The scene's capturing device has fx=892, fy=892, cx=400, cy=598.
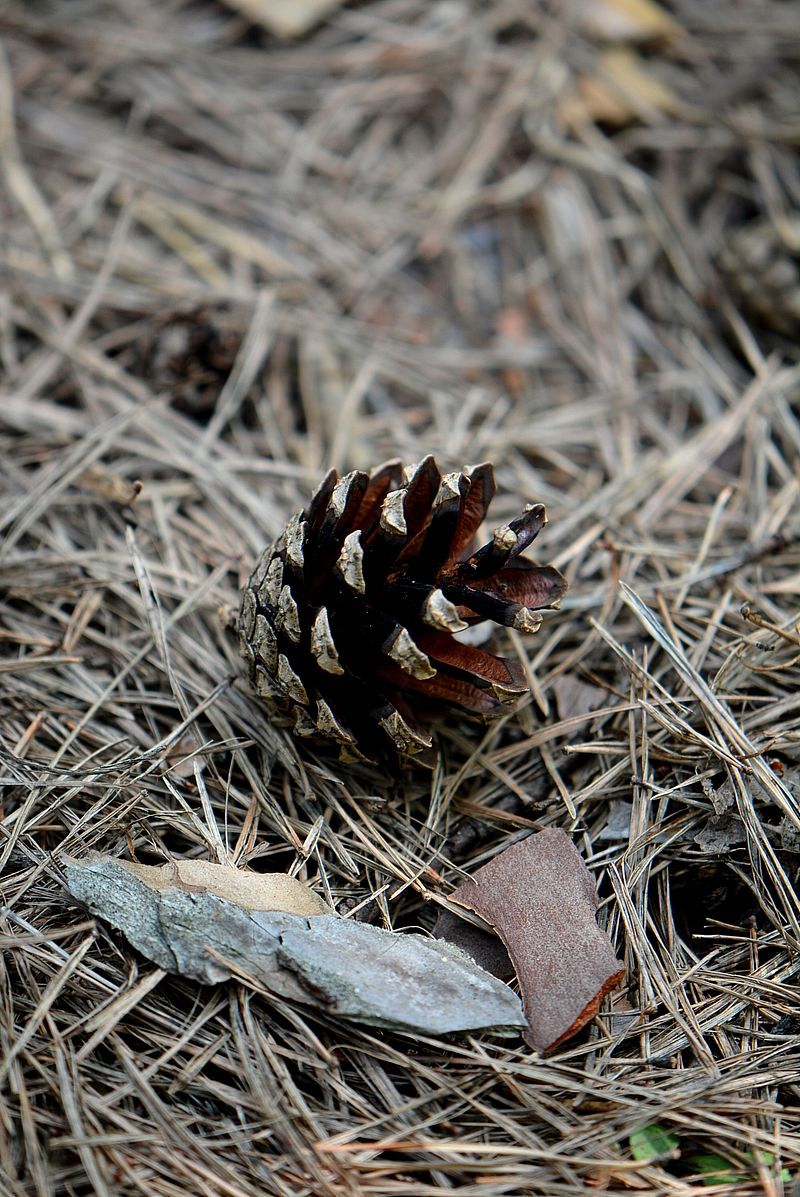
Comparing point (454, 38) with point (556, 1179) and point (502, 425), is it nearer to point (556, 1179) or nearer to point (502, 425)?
point (502, 425)

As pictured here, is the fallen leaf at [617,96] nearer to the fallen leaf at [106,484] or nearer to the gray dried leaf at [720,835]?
the fallen leaf at [106,484]

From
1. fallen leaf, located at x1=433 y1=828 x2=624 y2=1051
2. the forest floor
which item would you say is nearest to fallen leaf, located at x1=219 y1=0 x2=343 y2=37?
the forest floor

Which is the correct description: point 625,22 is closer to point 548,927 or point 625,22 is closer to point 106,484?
point 106,484

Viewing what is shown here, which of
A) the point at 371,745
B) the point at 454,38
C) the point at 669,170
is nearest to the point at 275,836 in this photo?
the point at 371,745

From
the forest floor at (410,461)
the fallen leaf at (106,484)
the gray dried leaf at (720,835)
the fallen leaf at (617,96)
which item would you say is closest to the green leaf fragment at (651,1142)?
the forest floor at (410,461)

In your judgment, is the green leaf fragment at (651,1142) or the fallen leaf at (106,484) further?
the fallen leaf at (106,484)
